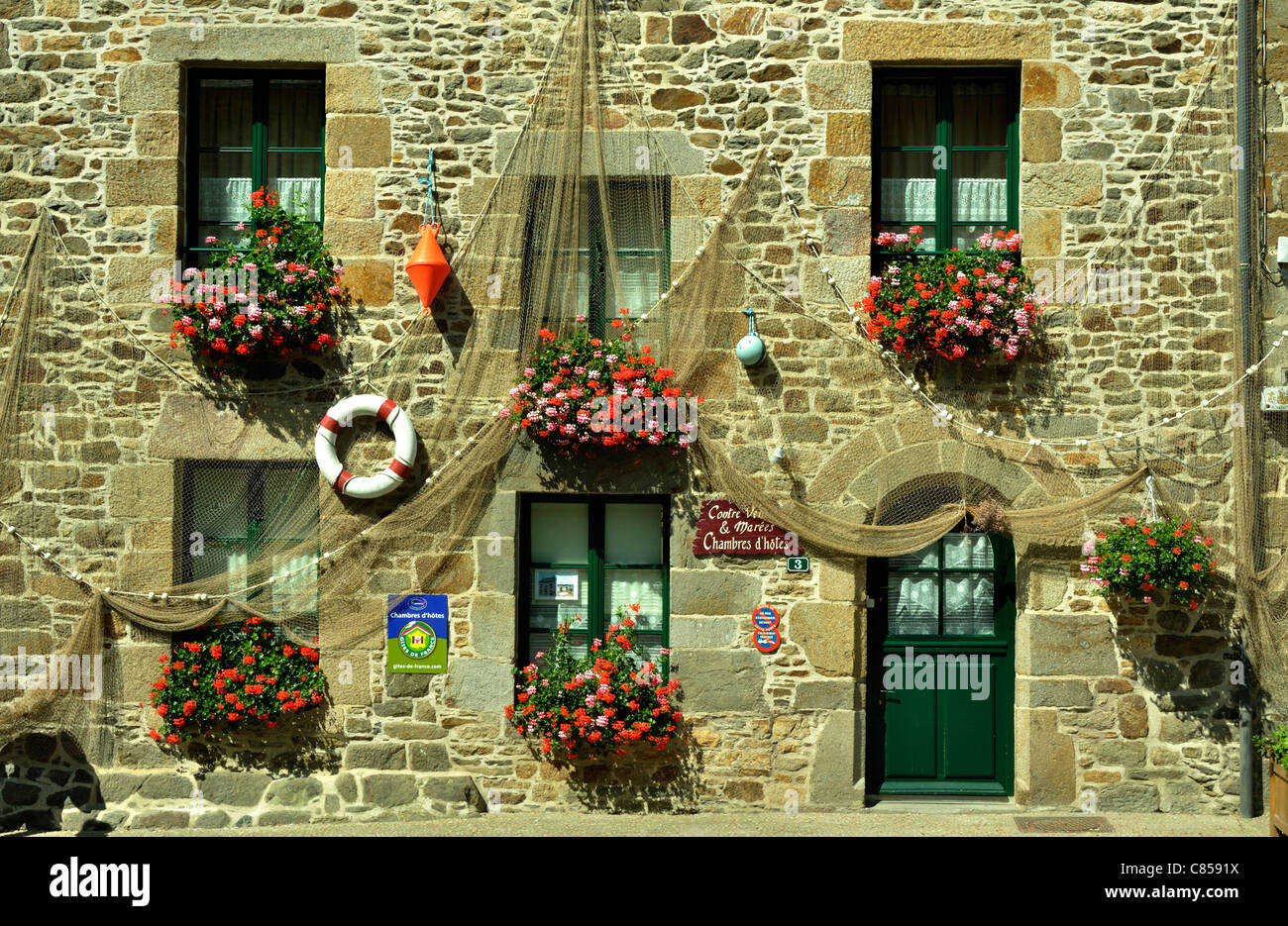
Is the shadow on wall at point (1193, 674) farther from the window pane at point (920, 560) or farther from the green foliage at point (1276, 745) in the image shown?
the window pane at point (920, 560)

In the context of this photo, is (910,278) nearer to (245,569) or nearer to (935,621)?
(935,621)

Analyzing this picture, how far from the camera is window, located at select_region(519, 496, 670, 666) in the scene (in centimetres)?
815

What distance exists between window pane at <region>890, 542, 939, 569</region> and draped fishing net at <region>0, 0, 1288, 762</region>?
0.37 metres

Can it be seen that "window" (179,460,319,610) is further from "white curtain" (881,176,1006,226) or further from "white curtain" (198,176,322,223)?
"white curtain" (881,176,1006,226)

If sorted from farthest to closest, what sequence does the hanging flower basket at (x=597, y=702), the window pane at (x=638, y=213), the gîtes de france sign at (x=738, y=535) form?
the window pane at (x=638, y=213) < the gîtes de france sign at (x=738, y=535) < the hanging flower basket at (x=597, y=702)

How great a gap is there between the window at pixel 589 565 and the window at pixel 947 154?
259 cm

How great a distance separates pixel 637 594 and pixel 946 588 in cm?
206

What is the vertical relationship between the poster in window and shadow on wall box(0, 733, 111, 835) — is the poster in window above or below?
above

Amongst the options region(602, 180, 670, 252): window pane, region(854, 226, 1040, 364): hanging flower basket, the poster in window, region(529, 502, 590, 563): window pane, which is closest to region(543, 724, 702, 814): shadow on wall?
the poster in window

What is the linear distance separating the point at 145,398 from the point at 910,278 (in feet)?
16.6

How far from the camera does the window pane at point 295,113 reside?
8.30m

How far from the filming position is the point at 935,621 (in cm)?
815

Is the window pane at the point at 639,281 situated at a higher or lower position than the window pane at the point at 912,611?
higher

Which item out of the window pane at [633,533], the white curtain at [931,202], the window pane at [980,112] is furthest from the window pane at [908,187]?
the window pane at [633,533]
